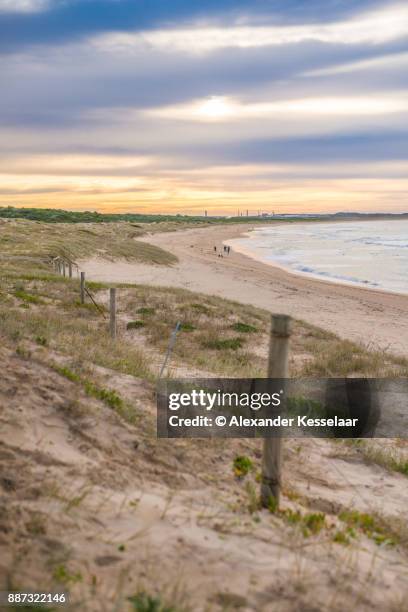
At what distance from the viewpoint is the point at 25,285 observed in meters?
20.5

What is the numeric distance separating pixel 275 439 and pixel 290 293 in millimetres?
26131

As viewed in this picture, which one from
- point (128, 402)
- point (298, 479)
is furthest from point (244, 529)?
point (128, 402)

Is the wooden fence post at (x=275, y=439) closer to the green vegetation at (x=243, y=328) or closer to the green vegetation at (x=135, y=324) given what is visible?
the green vegetation at (x=135, y=324)

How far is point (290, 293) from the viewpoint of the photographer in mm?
30828

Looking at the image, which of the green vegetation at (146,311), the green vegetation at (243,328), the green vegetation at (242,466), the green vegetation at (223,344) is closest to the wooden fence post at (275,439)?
the green vegetation at (242,466)

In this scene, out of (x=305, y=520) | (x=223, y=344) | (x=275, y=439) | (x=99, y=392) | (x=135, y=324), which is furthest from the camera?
(x=135, y=324)

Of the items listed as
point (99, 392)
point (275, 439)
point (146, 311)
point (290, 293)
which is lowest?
point (290, 293)

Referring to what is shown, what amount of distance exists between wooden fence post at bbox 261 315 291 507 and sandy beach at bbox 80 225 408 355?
41.7 feet

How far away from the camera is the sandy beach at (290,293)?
21234mm

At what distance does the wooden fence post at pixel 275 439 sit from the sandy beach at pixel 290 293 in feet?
41.7

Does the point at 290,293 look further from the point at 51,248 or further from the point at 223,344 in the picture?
the point at 51,248

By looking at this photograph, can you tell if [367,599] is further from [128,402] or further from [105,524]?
[128,402]

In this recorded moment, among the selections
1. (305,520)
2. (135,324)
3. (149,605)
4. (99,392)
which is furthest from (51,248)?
(149,605)

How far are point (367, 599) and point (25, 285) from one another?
1851 cm
